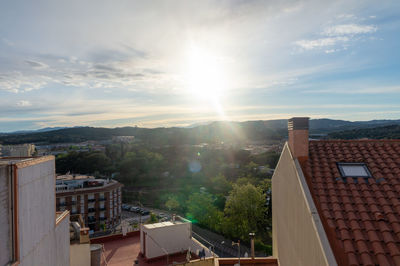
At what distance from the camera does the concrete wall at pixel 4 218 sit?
4.06 meters

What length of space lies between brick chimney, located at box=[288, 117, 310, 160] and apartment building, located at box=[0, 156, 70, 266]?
5.85 m

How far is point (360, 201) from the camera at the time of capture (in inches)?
213

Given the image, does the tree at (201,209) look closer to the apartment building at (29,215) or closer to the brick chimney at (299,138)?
the brick chimney at (299,138)

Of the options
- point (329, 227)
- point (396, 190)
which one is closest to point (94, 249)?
point (329, 227)

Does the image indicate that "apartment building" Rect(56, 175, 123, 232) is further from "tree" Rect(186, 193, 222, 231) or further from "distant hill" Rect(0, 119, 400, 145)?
"distant hill" Rect(0, 119, 400, 145)

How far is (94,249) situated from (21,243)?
6.74 metres

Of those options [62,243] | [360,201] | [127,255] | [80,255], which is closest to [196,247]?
[127,255]

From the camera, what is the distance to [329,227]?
15.3ft

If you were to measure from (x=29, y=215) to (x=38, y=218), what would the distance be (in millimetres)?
502

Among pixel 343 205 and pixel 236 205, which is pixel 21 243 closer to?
pixel 343 205

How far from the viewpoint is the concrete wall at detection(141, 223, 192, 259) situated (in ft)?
38.1

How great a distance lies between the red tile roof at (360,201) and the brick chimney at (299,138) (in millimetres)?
279

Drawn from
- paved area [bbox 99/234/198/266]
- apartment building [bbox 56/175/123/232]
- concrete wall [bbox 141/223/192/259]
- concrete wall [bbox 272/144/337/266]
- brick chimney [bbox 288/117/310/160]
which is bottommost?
apartment building [bbox 56/175/123/232]

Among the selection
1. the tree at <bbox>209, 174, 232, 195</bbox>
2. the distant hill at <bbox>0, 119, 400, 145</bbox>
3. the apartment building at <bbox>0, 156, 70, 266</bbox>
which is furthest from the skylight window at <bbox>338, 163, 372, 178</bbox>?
the distant hill at <bbox>0, 119, 400, 145</bbox>
